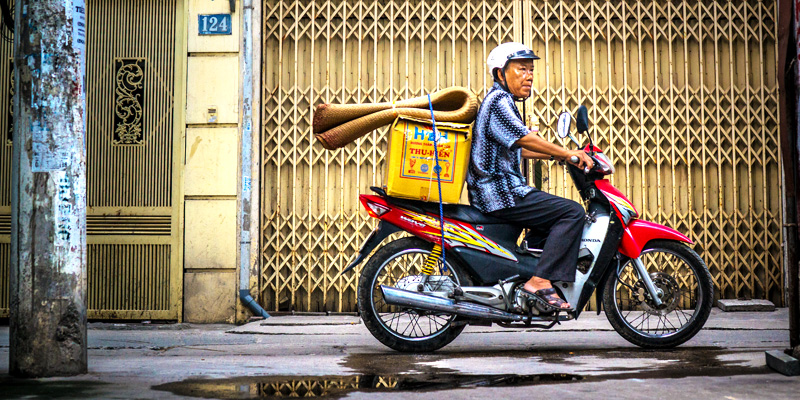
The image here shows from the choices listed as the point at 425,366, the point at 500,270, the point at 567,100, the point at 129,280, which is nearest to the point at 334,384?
the point at 425,366

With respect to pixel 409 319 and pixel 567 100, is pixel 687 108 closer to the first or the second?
pixel 567 100

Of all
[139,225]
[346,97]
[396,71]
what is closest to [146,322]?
[139,225]

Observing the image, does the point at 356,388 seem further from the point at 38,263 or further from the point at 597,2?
the point at 597,2

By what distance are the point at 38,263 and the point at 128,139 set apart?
11.4 ft

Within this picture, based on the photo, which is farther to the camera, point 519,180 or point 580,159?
point 519,180

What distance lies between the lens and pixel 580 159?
200 inches

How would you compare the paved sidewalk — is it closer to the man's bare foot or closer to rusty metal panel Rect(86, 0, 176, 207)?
the man's bare foot

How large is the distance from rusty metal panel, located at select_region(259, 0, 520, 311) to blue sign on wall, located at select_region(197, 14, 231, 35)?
1.49 ft

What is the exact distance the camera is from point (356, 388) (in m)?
3.85

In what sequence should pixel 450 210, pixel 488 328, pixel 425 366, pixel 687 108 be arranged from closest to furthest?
pixel 425 366, pixel 450 210, pixel 488 328, pixel 687 108

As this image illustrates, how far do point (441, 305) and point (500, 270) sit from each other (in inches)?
17.5

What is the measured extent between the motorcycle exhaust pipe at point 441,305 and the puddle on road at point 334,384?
884 mm


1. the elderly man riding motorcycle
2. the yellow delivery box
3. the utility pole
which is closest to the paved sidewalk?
the elderly man riding motorcycle

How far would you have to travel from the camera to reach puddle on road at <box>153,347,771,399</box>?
12.6 feet
